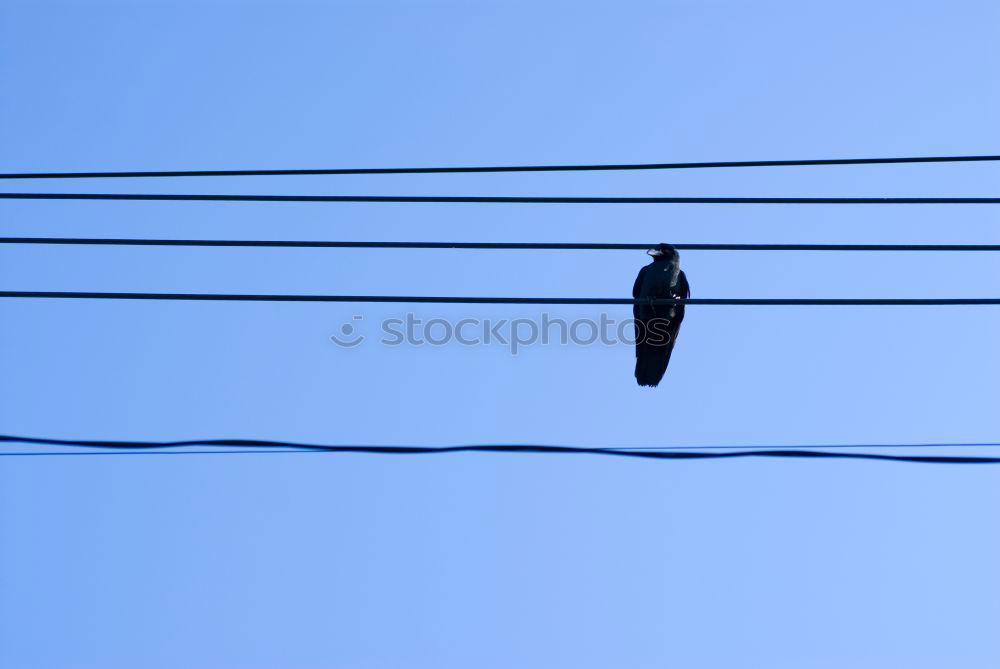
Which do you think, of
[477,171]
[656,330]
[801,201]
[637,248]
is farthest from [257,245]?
[656,330]

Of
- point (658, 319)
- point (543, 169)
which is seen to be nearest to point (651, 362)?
point (658, 319)

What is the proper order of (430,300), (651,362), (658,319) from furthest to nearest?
(651,362) → (658,319) → (430,300)

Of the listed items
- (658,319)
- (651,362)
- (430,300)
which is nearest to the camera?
(430,300)

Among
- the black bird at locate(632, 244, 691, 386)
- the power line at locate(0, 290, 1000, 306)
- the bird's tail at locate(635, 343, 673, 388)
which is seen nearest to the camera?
the power line at locate(0, 290, 1000, 306)

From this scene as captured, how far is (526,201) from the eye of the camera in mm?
6441

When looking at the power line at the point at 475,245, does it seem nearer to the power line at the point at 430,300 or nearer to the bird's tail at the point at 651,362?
the power line at the point at 430,300

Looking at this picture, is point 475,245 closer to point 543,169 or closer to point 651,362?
point 543,169

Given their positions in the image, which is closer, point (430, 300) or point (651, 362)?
point (430, 300)

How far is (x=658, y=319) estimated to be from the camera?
1071 cm

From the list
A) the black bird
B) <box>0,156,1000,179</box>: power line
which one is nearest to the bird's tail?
the black bird

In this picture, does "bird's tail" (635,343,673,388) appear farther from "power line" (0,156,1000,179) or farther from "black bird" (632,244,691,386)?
"power line" (0,156,1000,179)

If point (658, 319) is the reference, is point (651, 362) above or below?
below

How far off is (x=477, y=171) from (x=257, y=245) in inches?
44.0

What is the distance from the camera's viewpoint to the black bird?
10.8m
